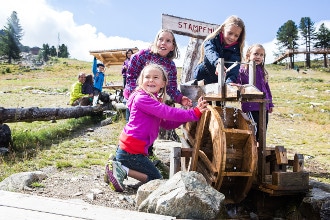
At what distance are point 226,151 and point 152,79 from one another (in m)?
1.37

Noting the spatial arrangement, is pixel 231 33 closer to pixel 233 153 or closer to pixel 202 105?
pixel 202 105

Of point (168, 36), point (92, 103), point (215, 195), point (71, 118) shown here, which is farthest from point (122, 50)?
point (215, 195)

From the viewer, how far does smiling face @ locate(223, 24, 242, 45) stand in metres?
4.89

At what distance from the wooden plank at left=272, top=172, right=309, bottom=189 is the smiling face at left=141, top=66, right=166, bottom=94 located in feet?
6.24

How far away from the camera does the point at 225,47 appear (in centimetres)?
511

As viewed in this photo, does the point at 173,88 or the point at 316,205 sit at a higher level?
the point at 173,88

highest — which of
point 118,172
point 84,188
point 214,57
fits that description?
point 214,57

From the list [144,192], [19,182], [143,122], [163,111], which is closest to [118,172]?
[143,122]

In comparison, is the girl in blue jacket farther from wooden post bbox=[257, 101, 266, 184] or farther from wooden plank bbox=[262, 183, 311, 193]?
wooden plank bbox=[262, 183, 311, 193]

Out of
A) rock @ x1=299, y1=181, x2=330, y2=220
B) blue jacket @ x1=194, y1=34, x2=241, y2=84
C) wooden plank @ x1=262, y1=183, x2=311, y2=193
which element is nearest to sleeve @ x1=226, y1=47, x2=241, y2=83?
blue jacket @ x1=194, y1=34, x2=241, y2=84

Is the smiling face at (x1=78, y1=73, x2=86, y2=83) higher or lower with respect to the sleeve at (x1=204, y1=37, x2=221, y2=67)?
higher

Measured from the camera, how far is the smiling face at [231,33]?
16.0 feet

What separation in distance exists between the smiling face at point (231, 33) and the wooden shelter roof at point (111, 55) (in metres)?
11.5

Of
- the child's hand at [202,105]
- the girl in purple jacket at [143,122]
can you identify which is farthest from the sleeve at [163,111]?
the child's hand at [202,105]
